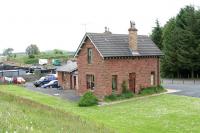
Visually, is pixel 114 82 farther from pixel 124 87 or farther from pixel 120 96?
pixel 120 96

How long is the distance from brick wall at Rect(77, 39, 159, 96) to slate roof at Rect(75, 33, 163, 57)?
69 centimetres

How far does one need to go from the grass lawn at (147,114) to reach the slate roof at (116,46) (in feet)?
19.0

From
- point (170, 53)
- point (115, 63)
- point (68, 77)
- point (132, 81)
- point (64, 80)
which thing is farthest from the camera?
point (170, 53)

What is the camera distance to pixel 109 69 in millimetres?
41000

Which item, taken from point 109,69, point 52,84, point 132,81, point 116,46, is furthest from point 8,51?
point 109,69

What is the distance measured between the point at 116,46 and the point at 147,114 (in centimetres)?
1358

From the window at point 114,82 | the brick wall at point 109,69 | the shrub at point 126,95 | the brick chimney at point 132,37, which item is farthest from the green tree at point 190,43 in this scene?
the window at point 114,82

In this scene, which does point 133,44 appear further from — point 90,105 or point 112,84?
point 90,105

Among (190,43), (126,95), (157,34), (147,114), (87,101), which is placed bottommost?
(147,114)

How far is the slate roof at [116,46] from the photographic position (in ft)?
136

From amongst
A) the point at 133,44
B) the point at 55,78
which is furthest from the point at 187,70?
the point at 133,44

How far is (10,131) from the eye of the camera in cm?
1030

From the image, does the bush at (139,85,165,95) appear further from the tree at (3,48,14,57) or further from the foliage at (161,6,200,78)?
the tree at (3,48,14,57)

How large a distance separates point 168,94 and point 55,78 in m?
24.4
